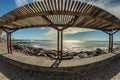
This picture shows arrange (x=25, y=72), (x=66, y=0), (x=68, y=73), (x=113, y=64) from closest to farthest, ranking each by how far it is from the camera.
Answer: (x=66, y=0) < (x=68, y=73) < (x=25, y=72) < (x=113, y=64)

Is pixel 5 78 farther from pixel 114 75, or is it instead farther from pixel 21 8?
pixel 114 75

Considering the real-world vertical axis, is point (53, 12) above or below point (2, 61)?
above

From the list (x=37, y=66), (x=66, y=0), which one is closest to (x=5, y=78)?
(x=37, y=66)

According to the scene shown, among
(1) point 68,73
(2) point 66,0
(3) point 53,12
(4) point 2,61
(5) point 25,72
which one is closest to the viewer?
(2) point 66,0

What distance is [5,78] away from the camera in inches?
251

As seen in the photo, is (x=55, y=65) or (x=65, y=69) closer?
(x=65, y=69)

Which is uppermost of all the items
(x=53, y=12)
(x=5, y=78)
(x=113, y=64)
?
(x=53, y=12)

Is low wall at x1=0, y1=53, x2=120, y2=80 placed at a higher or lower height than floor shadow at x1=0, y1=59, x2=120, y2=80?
higher

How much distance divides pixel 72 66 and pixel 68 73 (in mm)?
349

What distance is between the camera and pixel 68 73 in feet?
20.2

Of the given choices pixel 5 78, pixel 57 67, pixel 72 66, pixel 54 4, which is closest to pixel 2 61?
pixel 5 78

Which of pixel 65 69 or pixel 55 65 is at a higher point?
pixel 55 65

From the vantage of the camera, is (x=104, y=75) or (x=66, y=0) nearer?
(x=66, y=0)

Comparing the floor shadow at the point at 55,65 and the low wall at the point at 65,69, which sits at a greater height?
the low wall at the point at 65,69
